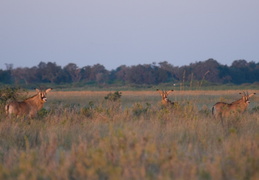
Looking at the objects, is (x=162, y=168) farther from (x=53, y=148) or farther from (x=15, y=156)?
(x=15, y=156)

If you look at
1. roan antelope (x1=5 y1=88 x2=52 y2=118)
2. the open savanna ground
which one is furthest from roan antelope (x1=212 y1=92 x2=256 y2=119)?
roan antelope (x1=5 y1=88 x2=52 y2=118)

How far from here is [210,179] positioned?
6090 mm

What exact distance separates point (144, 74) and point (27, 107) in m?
55.8

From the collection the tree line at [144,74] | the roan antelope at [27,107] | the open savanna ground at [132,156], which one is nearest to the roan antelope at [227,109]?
the open savanna ground at [132,156]

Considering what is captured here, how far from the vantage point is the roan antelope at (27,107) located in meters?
12.8

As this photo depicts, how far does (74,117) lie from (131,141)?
→ 5.48 m

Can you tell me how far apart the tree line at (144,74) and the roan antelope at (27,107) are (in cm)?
5016

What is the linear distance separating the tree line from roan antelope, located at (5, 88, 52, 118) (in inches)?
1975

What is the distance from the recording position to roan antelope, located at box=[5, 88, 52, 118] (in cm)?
1283

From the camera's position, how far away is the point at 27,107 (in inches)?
534

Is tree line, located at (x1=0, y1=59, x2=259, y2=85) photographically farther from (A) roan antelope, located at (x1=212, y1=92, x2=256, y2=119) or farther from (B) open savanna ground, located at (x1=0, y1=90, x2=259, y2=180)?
(B) open savanna ground, located at (x1=0, y1=90, x2=259, y2=180)

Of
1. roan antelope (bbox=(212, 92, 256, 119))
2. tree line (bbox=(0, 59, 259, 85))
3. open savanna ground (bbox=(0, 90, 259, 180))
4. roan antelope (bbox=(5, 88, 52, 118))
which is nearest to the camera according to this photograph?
open savanna ground (bbox=(0, 90, 259, 180))

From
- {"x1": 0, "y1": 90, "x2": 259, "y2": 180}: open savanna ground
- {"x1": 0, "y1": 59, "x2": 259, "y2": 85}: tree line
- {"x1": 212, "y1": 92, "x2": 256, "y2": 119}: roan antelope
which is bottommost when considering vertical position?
{"x1": 0, "y1": 90, "x2": 259, "y2": 180}: open savanna ground

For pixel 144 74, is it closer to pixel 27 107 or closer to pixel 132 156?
pixel 27 107
